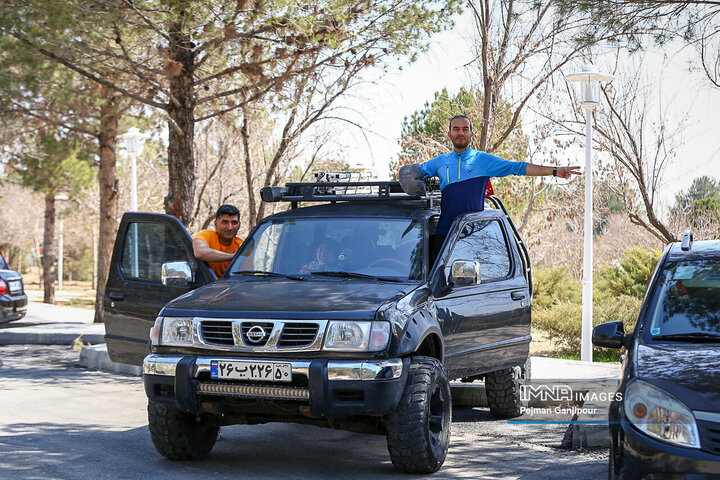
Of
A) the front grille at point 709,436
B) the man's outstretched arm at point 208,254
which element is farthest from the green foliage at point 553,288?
the front grille at point 709,436

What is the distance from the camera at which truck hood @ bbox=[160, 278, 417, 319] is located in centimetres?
595

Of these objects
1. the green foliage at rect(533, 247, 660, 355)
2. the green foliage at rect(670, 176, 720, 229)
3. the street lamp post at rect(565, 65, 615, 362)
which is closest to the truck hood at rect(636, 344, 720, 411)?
the street lamp post at rect(565, 65, 615, 362)

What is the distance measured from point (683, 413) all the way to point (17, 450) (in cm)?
483

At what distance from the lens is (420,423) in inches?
236

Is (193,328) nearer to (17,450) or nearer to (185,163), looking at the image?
(17,450)

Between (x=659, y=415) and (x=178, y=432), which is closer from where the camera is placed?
(x=659, y=415)

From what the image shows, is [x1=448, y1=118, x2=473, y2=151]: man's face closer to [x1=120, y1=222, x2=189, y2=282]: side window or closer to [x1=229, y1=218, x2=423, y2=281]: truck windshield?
[x1=229, y1=218, x2=423, y2=281]: truck windshield

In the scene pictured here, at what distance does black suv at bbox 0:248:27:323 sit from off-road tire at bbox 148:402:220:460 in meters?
9.92

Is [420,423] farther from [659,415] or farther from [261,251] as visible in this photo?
[261,251]

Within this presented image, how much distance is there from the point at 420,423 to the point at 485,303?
6.17 feet

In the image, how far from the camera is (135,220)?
9.13 metres

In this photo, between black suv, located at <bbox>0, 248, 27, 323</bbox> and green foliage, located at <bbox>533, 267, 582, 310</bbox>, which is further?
green foliage, located at <bbox>533, 267, 582, 310</bbox>

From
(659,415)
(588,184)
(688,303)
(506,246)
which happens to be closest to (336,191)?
(506,246)

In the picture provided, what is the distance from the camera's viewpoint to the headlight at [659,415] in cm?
442
